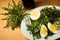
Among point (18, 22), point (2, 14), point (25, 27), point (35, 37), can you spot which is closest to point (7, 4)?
point (2, 14)

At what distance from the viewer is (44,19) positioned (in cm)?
116

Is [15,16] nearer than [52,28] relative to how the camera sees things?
No

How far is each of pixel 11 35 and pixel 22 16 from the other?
0.16 m

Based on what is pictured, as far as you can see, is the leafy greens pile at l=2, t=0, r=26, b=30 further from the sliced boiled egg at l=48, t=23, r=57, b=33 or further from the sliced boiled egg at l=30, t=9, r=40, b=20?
the sliced boiled egg at l=48, t=23, r=57, b=33

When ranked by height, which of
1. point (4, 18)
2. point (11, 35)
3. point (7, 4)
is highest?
point (7, 4)

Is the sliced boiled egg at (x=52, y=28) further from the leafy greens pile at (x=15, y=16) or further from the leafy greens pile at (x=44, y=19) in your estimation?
→ the leafy greens pile at (x=15, y=16)

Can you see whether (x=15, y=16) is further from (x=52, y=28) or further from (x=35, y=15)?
(x=52, y=28)

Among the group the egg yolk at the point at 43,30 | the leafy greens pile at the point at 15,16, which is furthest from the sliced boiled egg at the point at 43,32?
the leafy greens pile at the point at 15,16

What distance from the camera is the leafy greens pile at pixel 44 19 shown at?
113 cm

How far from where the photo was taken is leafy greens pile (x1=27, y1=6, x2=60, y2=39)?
1.13m

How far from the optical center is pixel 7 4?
1528 millimetres

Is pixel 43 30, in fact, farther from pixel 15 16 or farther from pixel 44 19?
pixel 15 16

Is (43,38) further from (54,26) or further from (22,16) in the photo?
(22,16)

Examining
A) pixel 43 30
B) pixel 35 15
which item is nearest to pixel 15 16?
pixel 35 15
